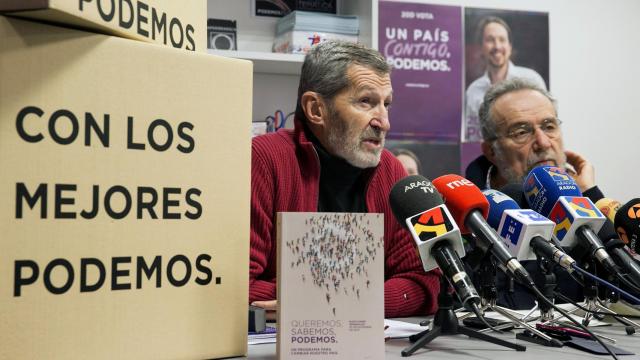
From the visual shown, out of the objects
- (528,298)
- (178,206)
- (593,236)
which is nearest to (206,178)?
(178,206)

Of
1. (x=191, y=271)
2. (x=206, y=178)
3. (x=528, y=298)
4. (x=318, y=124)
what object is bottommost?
(x=528, y=298)

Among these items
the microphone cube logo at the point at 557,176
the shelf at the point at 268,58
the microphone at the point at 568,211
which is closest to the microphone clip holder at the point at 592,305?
Result: the microphone at the point at 568,211

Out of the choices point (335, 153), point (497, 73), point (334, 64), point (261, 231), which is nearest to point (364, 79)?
point (334, 64)

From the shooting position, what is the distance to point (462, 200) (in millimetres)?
1075

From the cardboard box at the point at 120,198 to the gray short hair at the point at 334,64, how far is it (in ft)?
3.49

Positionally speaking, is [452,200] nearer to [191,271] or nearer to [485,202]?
[485,202]

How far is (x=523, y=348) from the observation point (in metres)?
1.00

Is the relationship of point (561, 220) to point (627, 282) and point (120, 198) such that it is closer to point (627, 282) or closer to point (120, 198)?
point (627, 282)

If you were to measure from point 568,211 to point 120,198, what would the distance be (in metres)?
0.72

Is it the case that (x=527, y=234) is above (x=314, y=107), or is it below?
below

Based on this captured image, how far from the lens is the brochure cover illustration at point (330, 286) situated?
86 centimetres

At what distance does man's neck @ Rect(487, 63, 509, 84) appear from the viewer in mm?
3113

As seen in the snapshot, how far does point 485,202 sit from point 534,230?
82 mm

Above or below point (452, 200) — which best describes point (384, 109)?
above
